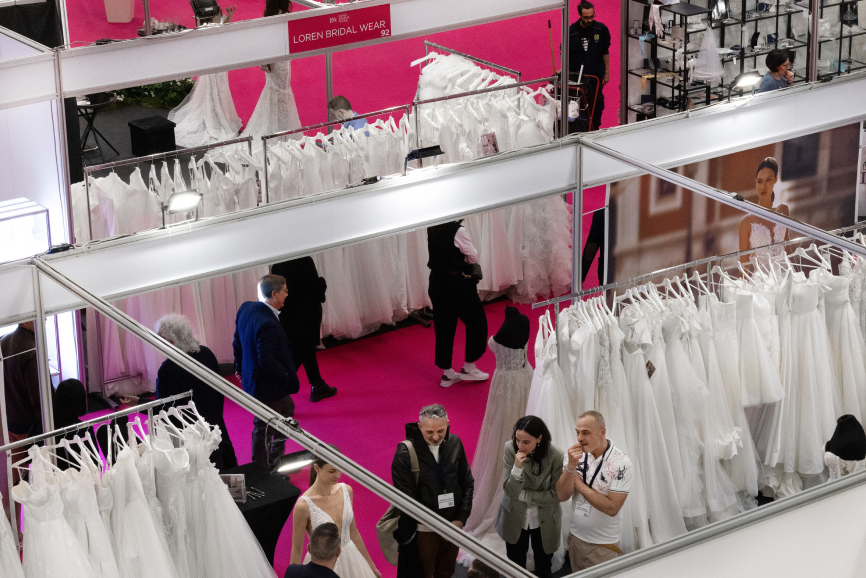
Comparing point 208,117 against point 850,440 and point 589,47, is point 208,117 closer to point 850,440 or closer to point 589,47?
point 589,47

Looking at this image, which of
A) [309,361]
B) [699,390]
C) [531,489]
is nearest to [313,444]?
[531,489]

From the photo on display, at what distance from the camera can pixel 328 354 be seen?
7.59 metres

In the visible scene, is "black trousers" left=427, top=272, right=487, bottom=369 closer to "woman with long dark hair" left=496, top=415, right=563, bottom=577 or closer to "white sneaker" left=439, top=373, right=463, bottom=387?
"white sneaker" left=439, top=373, right=463, bottom=387

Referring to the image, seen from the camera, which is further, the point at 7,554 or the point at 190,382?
the point at 190,382

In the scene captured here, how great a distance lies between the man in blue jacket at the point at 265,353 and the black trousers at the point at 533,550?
4.93ft

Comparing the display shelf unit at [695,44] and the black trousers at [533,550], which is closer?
the black trousers at [533,550]

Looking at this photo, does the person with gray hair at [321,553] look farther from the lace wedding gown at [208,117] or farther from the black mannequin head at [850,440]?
the lace wedding gown at [208,117]

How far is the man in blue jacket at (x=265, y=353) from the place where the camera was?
5.87 m

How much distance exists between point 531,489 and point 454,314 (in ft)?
7.54

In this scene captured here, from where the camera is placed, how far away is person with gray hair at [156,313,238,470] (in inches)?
219

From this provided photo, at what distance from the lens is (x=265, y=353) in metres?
5.86

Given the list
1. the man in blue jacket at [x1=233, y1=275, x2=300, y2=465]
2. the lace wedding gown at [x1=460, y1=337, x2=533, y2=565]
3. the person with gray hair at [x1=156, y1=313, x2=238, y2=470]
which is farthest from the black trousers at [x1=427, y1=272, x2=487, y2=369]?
the person with gray hair at [x1=156, y1=313, x2=238, y2=470]

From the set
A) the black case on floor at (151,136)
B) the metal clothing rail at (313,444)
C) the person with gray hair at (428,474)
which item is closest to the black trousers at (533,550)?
the person with gray hair at (428,474)

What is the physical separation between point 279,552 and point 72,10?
35.6ft
